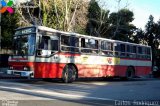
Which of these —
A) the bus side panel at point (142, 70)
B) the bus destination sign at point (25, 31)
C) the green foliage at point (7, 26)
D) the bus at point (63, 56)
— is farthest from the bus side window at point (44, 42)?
the green foliage at point (7, 26)

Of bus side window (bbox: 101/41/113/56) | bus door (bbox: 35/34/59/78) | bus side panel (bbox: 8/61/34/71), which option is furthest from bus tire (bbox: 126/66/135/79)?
bus side panel (bbox: 8/61/34/71)

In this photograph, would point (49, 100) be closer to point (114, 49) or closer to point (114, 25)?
point (114, 49)

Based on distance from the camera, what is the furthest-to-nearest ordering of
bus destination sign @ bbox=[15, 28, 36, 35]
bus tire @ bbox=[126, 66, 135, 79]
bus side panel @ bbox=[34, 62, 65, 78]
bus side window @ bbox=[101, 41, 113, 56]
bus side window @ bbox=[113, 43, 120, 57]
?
bus tire @ bbox=[126, 66, 135, 79] < bus side window @ bbox=[113, 43, 120, 57] < bus side window @ bbox=[101, 41, 113, 56] < bus destination sign @ bbox=[15, 28, 36, 35] < bus side panel @ bbox=[34, 62, 65, 78]

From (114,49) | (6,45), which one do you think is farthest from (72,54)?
(6,45)

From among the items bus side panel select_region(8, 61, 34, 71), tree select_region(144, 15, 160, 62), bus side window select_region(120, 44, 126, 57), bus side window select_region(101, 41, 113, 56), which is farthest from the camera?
tree select_region(144, 15, 160, 62)

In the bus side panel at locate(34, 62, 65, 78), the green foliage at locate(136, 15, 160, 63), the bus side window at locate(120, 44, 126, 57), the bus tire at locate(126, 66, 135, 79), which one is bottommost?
the bus tire at locate(126, 66, 135, 79)

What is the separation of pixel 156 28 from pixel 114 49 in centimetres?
2265

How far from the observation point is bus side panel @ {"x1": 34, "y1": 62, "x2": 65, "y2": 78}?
1936 centimetres

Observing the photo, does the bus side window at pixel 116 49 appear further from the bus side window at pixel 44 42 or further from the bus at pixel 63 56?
the bus side window at pixel 44 42

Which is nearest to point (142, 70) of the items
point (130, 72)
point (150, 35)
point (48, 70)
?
point (130, 72)

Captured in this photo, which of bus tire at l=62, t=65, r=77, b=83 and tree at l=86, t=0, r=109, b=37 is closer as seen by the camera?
bus tire at l=62, t=65, r=77, b=83

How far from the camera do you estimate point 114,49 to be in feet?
83.3

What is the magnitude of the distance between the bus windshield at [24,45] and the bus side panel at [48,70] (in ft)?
2.85

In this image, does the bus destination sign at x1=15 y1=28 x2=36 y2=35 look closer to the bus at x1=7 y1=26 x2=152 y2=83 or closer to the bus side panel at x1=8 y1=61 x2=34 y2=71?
the bus at x1=7 y1=26 x2=152 y2=83
